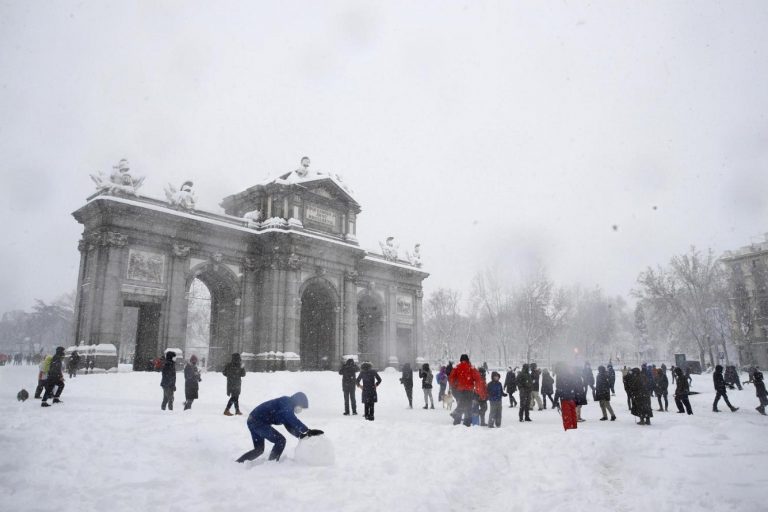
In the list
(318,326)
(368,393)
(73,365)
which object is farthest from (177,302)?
(368,393)

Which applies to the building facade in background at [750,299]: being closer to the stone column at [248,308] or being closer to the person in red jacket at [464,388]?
the stone column at [248,308]

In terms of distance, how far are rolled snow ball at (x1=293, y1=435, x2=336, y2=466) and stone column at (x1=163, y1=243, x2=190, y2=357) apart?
75.7ft

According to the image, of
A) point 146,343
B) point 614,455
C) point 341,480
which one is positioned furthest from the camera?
point 146,343

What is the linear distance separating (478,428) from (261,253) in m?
25.0

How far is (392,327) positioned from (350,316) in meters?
6.43

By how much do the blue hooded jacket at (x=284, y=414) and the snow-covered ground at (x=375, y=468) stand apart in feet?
1.88

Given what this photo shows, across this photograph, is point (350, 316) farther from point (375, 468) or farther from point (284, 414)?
point (375, 468)

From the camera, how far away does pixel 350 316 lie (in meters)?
37.8

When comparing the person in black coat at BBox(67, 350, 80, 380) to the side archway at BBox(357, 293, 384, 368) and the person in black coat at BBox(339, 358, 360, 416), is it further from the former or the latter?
the side archway at BBox(357, 293, 384, 368)

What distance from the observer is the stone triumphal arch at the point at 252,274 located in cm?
2747

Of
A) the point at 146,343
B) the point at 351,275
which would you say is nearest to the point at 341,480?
the point at 146,343

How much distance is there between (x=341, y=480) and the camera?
7.60m

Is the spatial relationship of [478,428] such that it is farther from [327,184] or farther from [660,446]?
[327,184]

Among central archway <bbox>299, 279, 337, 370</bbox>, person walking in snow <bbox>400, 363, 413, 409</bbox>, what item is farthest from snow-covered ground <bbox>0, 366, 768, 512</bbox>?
central archway <bbox>299, 279, 337, 370</bbox>
